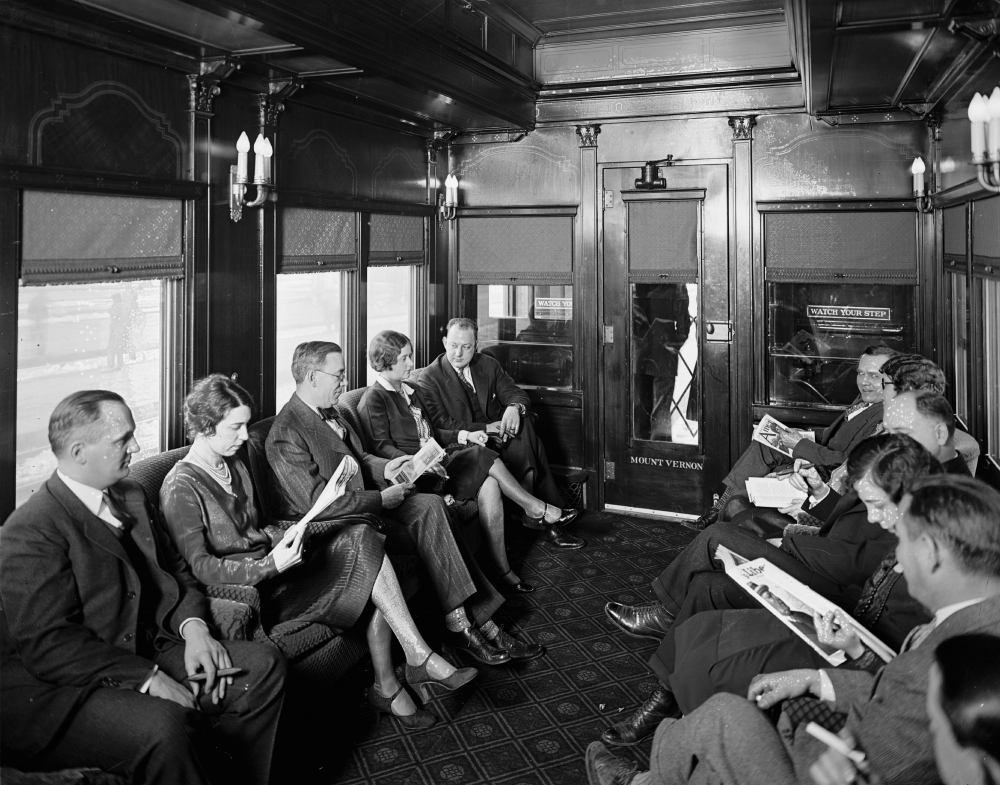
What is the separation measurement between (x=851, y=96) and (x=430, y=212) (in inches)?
122

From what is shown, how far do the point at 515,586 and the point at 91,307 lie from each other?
2781 mm

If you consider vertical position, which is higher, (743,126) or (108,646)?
(743,126)

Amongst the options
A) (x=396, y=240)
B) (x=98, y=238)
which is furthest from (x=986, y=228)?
(x=98, y=238)

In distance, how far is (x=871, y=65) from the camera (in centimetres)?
444

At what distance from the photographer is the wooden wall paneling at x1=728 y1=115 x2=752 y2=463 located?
6230 mm

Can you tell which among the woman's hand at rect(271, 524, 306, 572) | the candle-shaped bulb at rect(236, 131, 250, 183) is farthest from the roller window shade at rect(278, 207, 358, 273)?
the woman's hand at rect(271, 524, 306, 572)

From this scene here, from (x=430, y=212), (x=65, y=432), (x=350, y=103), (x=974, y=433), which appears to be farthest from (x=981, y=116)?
(x=430, y=212)

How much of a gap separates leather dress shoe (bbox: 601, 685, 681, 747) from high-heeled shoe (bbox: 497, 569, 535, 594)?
1.63 meters

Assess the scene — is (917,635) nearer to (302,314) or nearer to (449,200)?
(302,314)

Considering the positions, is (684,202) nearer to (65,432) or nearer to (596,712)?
(596,712)

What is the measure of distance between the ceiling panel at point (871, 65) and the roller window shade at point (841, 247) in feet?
2.62

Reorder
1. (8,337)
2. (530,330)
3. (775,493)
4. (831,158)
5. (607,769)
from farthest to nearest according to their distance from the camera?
(530,330)
(831,158)
(775,493)
(8,337)
(607,769)

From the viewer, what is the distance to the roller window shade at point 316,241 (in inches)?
199

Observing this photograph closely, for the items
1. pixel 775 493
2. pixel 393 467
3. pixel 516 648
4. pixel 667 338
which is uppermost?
pixel 667 338
